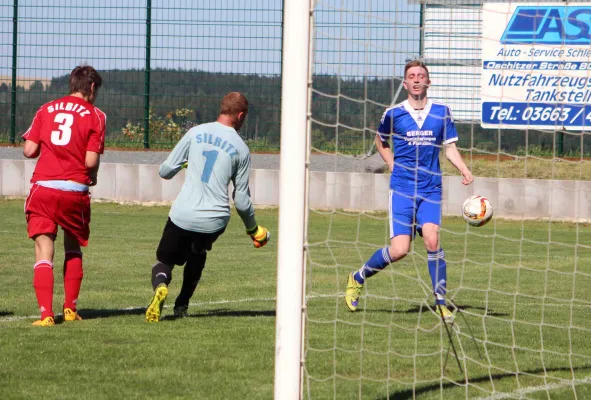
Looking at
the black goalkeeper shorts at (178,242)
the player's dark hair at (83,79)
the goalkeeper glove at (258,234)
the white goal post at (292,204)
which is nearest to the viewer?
the white goal post at (292,204)

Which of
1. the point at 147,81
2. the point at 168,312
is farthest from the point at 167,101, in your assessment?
the point at 168,312

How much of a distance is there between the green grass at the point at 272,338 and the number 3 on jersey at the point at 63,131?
1.25m

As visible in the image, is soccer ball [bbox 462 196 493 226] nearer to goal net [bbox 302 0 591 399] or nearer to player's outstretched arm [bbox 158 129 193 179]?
goal net [bbox 302 0 591 399]

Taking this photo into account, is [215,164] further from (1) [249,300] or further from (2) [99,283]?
(2) [99,283]

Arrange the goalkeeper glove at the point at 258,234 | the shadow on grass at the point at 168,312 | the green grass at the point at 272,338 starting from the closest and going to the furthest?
the green grass at the point at 272,338
the goalkeeper glove at the point at 258,234
the shadow on grass at the point at 168,312

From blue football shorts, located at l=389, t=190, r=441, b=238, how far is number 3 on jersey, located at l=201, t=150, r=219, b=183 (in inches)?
53.9

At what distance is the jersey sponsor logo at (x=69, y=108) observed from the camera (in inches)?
285

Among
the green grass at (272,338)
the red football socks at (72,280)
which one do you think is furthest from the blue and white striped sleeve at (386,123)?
the red football socks at (72,280)

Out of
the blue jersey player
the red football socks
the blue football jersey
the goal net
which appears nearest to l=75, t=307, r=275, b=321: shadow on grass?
the red football socks

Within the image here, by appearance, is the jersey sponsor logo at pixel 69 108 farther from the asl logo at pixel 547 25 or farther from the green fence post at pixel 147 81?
the asl logo at pixel 547 25

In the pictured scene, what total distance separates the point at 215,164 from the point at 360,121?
4.38 feet

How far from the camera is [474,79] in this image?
28.1ft

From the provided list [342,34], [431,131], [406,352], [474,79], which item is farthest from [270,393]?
[474,79]

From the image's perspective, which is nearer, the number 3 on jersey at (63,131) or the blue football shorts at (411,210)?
the number 3 on jersey at (63,131)
